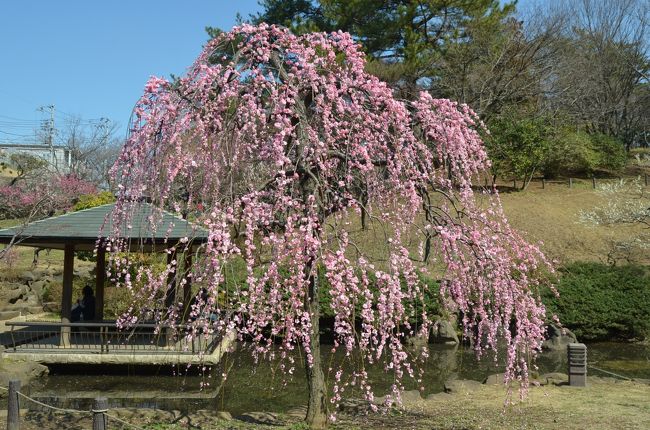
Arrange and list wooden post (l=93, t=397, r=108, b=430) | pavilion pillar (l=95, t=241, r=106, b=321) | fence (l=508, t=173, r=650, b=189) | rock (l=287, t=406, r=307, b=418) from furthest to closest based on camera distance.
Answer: fence (l=508, t=173, r=650, b=189)
pavilion pillar (l=95, t=241, r=106, b=321)
rock (l=287, t=406, r=307, b=418)
wooden post (l=93, t=397, r=108, b=430)

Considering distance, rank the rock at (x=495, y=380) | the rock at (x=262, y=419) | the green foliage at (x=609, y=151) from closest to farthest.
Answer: the rock at (x=262, y=419), the rock at (x=495, y=380), the green foliage at (x=609, y=151)

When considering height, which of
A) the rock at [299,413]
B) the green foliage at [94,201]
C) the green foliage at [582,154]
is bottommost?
the rock at [299,413]

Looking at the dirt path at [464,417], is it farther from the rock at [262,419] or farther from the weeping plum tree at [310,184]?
the weeping plum tree at [310,184]

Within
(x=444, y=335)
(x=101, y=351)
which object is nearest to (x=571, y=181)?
(x=444, y=335)

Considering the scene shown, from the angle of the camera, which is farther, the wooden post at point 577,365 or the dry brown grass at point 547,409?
the wooden post at point 577,365

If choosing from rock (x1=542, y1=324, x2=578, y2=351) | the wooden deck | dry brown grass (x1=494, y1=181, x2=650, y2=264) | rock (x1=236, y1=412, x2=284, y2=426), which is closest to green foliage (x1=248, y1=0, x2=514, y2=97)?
dry brown grass (x1=494, y1=181, x2=650, y2=264)

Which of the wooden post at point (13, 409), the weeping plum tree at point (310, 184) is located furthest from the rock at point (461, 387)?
the wooden post at point (13, 409)

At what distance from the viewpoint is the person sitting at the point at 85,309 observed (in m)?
14.4

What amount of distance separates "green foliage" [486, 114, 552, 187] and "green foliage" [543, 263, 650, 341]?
1008cm

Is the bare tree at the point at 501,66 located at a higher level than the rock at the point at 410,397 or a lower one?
higher

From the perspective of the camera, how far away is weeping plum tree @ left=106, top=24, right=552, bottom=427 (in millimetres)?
5513

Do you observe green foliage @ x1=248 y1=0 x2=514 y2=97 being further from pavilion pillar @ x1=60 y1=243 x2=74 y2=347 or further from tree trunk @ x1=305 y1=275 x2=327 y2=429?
tree trunk @ x1=305 y1=275 x2=327 y2=429

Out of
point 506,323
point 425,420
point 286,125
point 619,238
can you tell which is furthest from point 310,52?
point 619,238

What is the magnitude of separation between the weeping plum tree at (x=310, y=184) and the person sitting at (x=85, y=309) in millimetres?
8848
